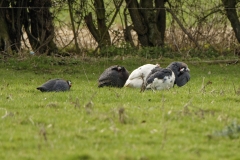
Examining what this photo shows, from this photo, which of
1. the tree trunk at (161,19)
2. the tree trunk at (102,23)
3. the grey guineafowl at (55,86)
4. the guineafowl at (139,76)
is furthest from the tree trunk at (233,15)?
the grey guineafowl at (55,86)

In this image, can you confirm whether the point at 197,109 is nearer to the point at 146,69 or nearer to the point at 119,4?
the point at 146,69

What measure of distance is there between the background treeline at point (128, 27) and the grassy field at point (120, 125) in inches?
312

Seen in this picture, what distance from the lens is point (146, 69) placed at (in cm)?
1197

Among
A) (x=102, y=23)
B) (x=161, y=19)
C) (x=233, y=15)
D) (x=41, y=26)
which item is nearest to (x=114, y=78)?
(x=41, y=26)

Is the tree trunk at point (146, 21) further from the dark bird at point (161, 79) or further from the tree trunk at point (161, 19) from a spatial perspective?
the dark bird at point (161, 79)

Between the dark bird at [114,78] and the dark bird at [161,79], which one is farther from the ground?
the dark bird at [161,79]

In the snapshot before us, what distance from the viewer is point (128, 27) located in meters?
20.9

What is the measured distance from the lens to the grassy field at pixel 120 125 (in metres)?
6.69

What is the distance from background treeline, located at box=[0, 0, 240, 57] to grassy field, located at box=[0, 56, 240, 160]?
7927mm

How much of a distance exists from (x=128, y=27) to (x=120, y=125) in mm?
13327

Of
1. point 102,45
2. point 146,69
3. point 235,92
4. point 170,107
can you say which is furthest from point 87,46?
point 170,107

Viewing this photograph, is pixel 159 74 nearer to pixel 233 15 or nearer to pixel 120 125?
pixel 120 125

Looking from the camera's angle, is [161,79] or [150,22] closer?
[161,79]

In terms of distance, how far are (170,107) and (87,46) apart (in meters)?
11.6
